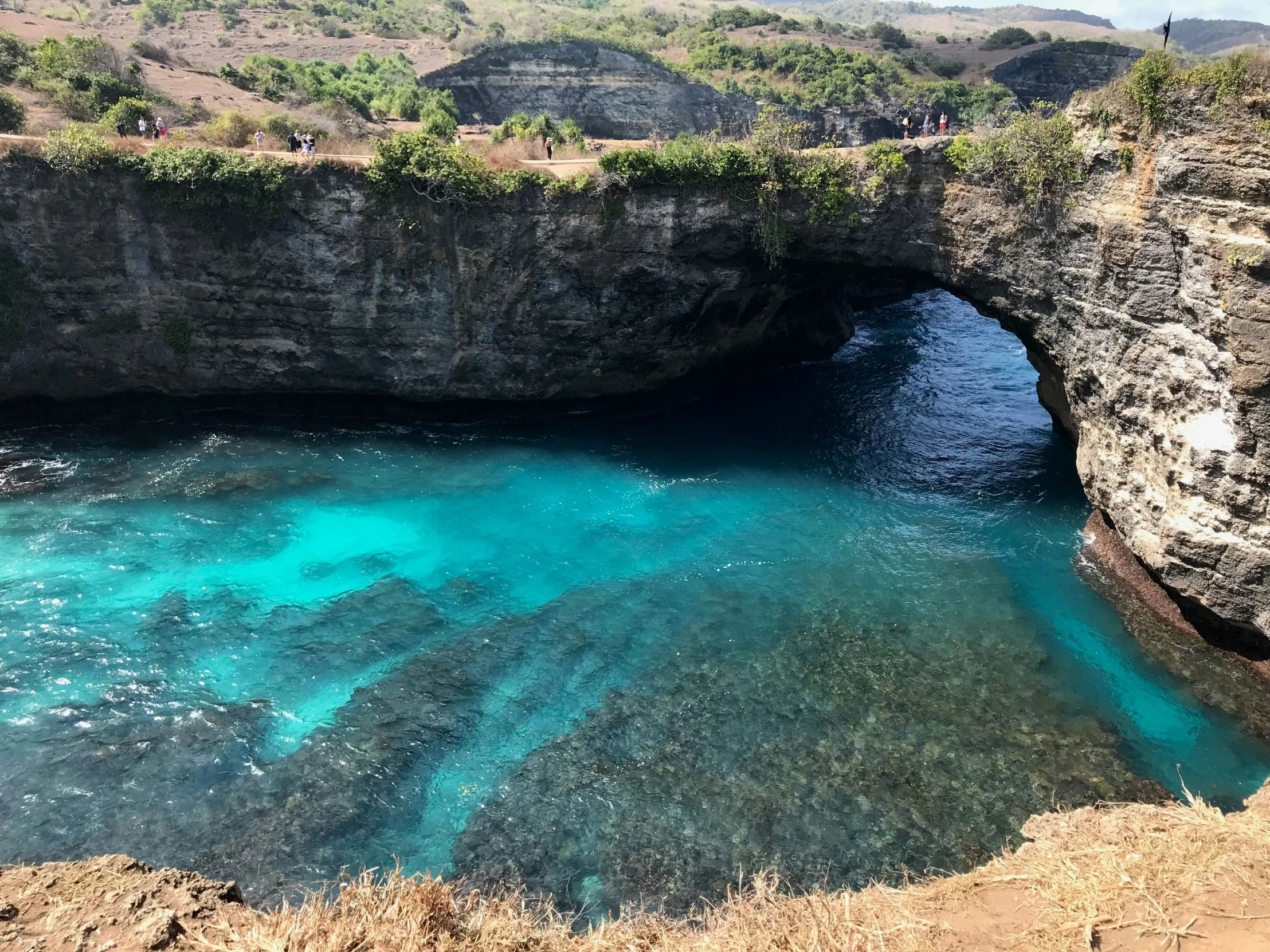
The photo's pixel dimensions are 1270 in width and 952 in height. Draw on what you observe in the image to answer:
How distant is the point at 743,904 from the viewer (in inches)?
389

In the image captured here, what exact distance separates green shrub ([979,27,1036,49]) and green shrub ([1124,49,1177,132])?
7645 centimetres

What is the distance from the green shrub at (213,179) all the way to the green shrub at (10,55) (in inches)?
711

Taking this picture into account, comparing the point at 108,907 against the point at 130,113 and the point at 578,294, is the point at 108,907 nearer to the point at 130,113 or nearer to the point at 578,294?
the point at 578,294

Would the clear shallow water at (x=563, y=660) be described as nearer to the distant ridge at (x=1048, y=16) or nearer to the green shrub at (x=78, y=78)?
the green shrub at (x=78, y=78)

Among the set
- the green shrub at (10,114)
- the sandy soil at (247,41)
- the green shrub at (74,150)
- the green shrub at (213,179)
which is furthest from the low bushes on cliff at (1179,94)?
the sandy soil at (247,41)

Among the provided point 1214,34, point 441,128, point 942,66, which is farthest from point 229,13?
point 1214,34

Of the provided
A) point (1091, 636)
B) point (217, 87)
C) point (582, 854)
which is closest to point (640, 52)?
point (217, 87)

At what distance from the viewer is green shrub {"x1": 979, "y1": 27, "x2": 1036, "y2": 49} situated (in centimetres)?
8062

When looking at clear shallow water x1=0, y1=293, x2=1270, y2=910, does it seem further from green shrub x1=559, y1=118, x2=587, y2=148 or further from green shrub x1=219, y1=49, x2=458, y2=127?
green shrub x1=219, y1=49, x2=458, y2=127

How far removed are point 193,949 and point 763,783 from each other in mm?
9528

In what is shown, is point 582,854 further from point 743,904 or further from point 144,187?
point 144,187

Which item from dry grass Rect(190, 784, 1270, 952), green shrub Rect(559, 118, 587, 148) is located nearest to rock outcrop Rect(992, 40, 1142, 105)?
green shrub Rect(559, 118, 587, 148)

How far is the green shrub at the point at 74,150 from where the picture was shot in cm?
2369

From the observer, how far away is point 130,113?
1221 inches
